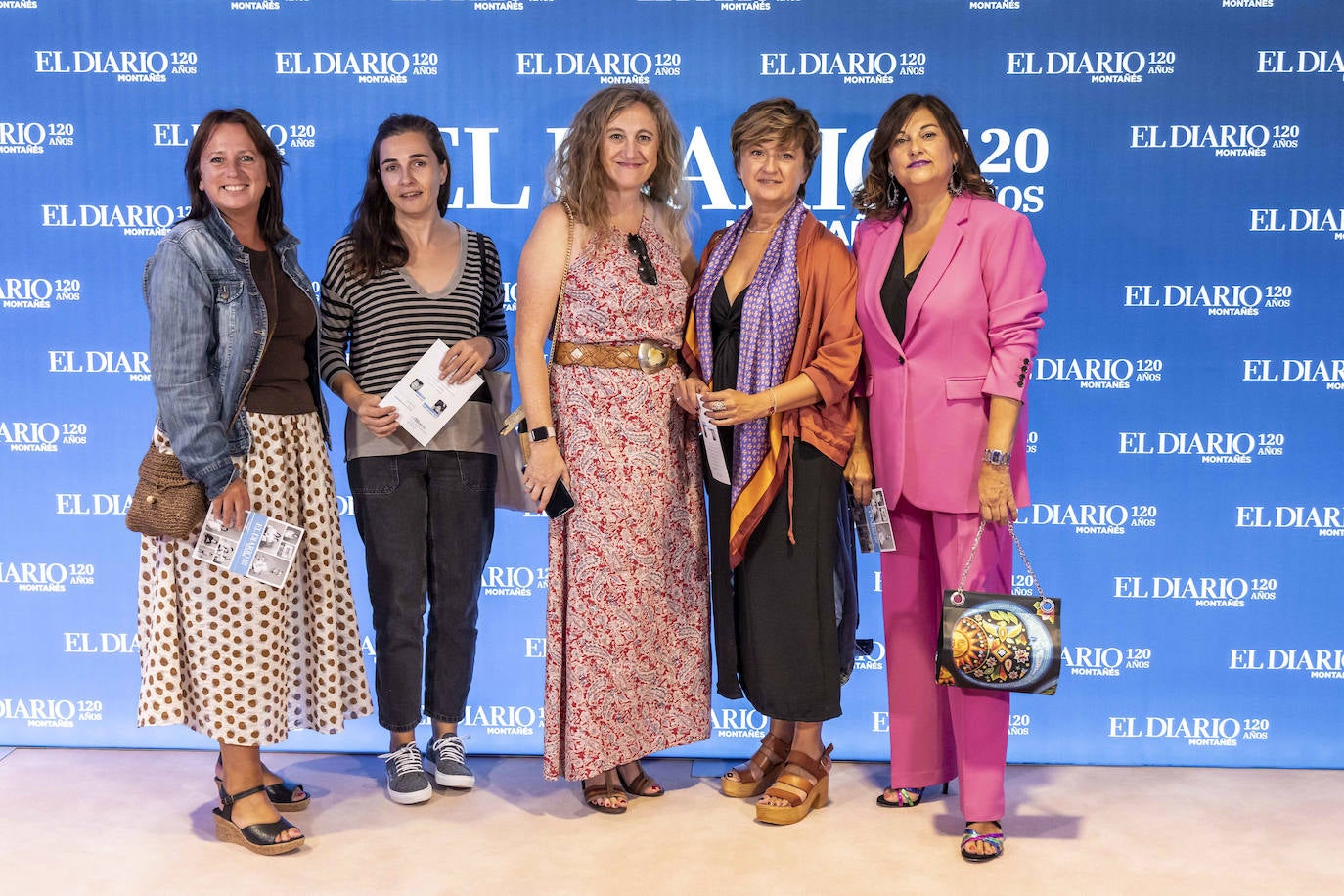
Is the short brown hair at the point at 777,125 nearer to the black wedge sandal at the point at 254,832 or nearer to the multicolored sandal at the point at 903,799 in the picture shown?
the multicolored sandal at the point at 903,799

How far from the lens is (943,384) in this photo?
9.18 ft

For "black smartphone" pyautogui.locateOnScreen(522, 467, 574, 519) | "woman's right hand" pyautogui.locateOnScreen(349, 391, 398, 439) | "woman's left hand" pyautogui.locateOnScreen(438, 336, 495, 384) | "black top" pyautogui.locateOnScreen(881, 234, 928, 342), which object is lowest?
"black smartphone" pyautogui.locateOnScreen(522, 467, 574, 519)

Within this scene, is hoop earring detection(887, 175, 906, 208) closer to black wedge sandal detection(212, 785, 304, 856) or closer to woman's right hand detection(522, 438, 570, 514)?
woman's right hand detection(522, 438, 570, 514)

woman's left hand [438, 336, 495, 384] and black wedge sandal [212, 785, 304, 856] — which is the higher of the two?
woman's left hand [438, 336, 495, 384]

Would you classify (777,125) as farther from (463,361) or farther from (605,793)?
(605,793)

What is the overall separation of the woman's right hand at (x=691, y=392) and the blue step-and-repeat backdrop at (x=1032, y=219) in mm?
870

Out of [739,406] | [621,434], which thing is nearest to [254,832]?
[621,434]

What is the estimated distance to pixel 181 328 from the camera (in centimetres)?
271

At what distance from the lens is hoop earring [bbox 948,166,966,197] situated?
288 cm

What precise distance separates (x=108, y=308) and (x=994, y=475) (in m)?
2.74

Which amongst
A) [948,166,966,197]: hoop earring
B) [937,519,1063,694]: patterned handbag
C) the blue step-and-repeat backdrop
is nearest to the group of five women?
[948,166,966,197]: hoop earring

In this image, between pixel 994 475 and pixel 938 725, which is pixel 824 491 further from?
pixel 938 725

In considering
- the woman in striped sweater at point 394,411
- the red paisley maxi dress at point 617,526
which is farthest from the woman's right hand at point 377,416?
the red paisley maxi dress at point 617,526

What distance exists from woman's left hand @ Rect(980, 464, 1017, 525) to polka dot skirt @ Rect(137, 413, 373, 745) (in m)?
1.64
